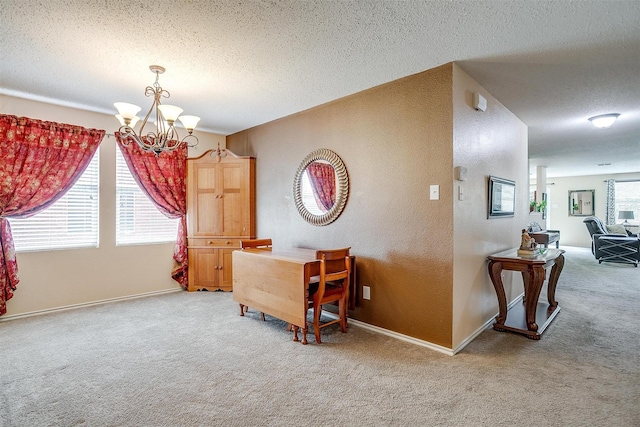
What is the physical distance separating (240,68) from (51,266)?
3049 millimetres

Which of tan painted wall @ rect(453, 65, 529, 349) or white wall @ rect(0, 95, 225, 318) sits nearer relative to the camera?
tan painted wall @ rect(453, 65, 529, 349)

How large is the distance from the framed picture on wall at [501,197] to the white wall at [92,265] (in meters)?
4.02

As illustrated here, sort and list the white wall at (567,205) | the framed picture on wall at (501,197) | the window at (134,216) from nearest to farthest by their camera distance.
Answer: the framed picture on wall at (501,197), the window at (134,216), the white wall at (567,205)

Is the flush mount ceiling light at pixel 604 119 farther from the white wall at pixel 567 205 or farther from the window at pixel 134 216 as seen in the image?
the white wall at pixel 567 205

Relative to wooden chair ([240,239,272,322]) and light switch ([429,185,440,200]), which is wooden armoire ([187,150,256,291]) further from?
light switch ([429,185,440,200])

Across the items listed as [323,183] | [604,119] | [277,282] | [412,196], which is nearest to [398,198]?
[412,196]

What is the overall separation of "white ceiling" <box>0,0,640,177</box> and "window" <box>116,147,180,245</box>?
909 millimetres

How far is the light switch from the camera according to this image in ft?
8.77

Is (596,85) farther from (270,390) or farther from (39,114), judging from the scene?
(39,114)

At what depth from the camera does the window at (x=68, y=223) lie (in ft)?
11.5

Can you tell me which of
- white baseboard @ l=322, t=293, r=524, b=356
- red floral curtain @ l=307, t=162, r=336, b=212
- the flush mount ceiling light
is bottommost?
white baseboard @ l=322, t=293, r=524, b=356

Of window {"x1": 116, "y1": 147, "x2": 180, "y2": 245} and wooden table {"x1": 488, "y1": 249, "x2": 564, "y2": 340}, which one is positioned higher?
window {"x1": 116, "y1": 147, "x2": 180, "y2": 245}

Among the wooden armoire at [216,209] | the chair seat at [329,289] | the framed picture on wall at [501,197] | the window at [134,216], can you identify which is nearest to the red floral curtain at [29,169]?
the window at [134,216]

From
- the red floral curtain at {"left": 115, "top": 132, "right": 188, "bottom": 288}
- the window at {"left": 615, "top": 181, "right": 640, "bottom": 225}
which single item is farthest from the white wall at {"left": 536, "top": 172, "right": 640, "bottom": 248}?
the red floral curtain at {"left": 115, "top": 132, "right": 188, "bottom": 288}
